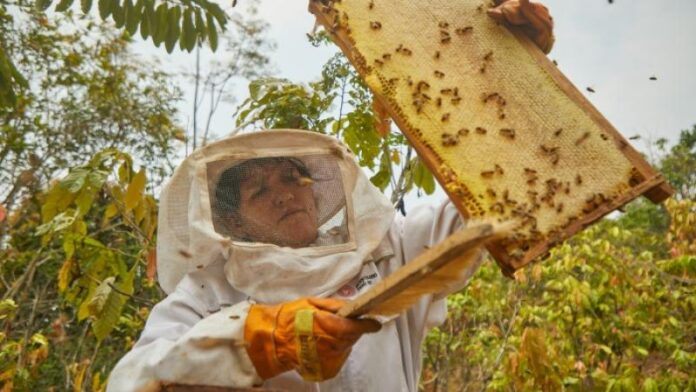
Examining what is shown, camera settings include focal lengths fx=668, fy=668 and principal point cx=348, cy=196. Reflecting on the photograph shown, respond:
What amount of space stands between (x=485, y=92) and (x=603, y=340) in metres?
4.73

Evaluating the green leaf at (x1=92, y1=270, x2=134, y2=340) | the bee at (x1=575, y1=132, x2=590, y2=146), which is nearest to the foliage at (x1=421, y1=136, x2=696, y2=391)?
the green leaf at (x1=92, y1=270, x2=134, y2=340)

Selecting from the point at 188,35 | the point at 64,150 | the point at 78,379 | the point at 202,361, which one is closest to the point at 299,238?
the point at 202,361

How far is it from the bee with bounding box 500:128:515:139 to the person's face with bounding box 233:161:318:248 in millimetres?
778

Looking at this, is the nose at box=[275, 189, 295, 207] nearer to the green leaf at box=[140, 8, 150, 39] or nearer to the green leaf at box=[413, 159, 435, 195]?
the green leaf at box=[413, 159, 435, 195]

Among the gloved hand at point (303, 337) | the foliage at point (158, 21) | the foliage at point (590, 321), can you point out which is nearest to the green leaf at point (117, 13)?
the foliage at point (158, 21)

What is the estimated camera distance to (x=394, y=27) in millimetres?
2324

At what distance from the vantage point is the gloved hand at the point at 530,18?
220 centimetres

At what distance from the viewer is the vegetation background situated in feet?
11.6

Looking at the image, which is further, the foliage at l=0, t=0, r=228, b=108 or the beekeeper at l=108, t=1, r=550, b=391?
the foliage at l=0, t=0, r=228, b=108

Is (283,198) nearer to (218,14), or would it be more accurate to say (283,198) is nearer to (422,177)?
(422,177)

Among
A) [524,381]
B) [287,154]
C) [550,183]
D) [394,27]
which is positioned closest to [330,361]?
[550,183]

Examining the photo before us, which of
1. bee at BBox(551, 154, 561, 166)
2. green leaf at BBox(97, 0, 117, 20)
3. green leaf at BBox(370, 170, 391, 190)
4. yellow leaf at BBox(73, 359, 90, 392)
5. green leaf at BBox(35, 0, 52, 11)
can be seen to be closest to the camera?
bee at BBox(551, 154, 561, 166)

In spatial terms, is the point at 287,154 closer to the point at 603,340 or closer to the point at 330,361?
the point at 330,361

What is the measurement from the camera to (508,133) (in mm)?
1979
